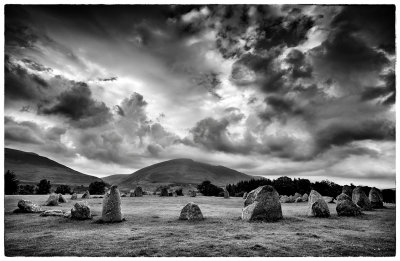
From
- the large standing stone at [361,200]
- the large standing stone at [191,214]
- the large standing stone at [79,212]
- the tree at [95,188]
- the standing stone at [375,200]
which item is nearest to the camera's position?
the large standing stone at [191,214]

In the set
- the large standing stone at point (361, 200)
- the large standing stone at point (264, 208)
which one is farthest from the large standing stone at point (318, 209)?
the large standing stone at point (361, 200)

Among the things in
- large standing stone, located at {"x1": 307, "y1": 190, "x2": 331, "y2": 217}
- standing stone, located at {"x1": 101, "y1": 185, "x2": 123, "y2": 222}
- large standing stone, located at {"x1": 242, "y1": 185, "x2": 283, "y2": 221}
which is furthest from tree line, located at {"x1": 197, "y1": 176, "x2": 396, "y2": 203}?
standing stone, located at {"x1": 101, "y1": 185, "x2": 123, "y2": 222}

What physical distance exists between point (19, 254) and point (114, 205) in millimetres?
7462

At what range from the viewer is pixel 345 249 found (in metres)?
10.6

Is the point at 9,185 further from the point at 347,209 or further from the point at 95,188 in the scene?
the point at 347,209

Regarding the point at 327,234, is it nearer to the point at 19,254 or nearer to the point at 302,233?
the point at 302,233

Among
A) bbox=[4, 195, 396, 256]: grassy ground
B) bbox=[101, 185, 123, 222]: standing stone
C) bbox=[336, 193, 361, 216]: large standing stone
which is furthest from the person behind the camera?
bbox=[336, 193, 361, 216]: large standing stone

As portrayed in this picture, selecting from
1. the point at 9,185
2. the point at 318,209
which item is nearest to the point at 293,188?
the point at 318,209

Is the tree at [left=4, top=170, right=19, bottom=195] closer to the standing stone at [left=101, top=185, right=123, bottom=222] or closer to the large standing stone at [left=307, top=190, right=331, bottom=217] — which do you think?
the standing stone at [left=101, top=185, right=123, bottom=222]

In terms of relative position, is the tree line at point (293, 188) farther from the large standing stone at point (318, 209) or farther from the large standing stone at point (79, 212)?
the large standing stone at point (79, 212)

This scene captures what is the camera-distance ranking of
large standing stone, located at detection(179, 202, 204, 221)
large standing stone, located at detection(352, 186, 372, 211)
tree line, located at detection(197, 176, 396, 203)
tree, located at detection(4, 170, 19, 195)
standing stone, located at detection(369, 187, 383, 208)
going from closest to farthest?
large standing stone, located at detection(179, 202, 204, 221), large standing stone, located at detection(352, 186, 372, 211), standing stone, located at detection(369, 187, 383, 208), tree, located at detection(4, 170, 19, 195), tree line, located at detection(197, 176, 396, 203)

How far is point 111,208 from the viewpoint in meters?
17.8

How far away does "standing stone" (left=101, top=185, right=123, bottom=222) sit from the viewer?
1756 cm

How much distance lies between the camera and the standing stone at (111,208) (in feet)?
57.6
